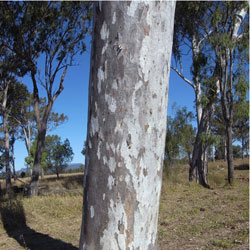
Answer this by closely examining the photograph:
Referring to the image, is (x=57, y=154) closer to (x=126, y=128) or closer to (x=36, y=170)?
(x=36, y=170)

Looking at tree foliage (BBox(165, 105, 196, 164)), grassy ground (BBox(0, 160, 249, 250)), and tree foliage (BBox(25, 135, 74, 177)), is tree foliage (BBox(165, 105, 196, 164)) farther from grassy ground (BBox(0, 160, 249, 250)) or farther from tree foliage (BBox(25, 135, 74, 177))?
tree foliage (BBox(25, 135, 74, 177))

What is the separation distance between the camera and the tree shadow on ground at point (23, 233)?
139 inches

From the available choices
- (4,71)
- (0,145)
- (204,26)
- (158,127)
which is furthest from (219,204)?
(0,145)

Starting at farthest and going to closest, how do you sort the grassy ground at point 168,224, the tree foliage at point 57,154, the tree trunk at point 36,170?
1. the tree foliage at point 57,154
2. the tree trunk at point 36,170
3. the grassy ground at point 168,224

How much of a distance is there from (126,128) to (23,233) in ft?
12.8

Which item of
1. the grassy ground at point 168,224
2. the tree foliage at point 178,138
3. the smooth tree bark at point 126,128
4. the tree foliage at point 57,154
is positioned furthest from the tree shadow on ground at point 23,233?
the tree foliage at point 57,154

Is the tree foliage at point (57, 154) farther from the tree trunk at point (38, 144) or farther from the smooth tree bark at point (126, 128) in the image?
the smooth tree bark at point (126, 128)

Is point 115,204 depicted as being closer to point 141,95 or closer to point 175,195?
point 141,95

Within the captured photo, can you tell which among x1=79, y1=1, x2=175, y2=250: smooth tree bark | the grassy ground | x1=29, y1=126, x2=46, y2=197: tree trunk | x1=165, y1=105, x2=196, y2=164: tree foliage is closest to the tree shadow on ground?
the grassy ground

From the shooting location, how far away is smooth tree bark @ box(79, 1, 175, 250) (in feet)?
4.31

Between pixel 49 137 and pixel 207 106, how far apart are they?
968 inches

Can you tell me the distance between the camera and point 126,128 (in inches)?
51.9

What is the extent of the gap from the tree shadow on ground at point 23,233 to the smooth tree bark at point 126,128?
2322 millimetres

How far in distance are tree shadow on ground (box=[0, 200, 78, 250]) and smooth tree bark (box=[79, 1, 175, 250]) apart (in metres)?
2.32
